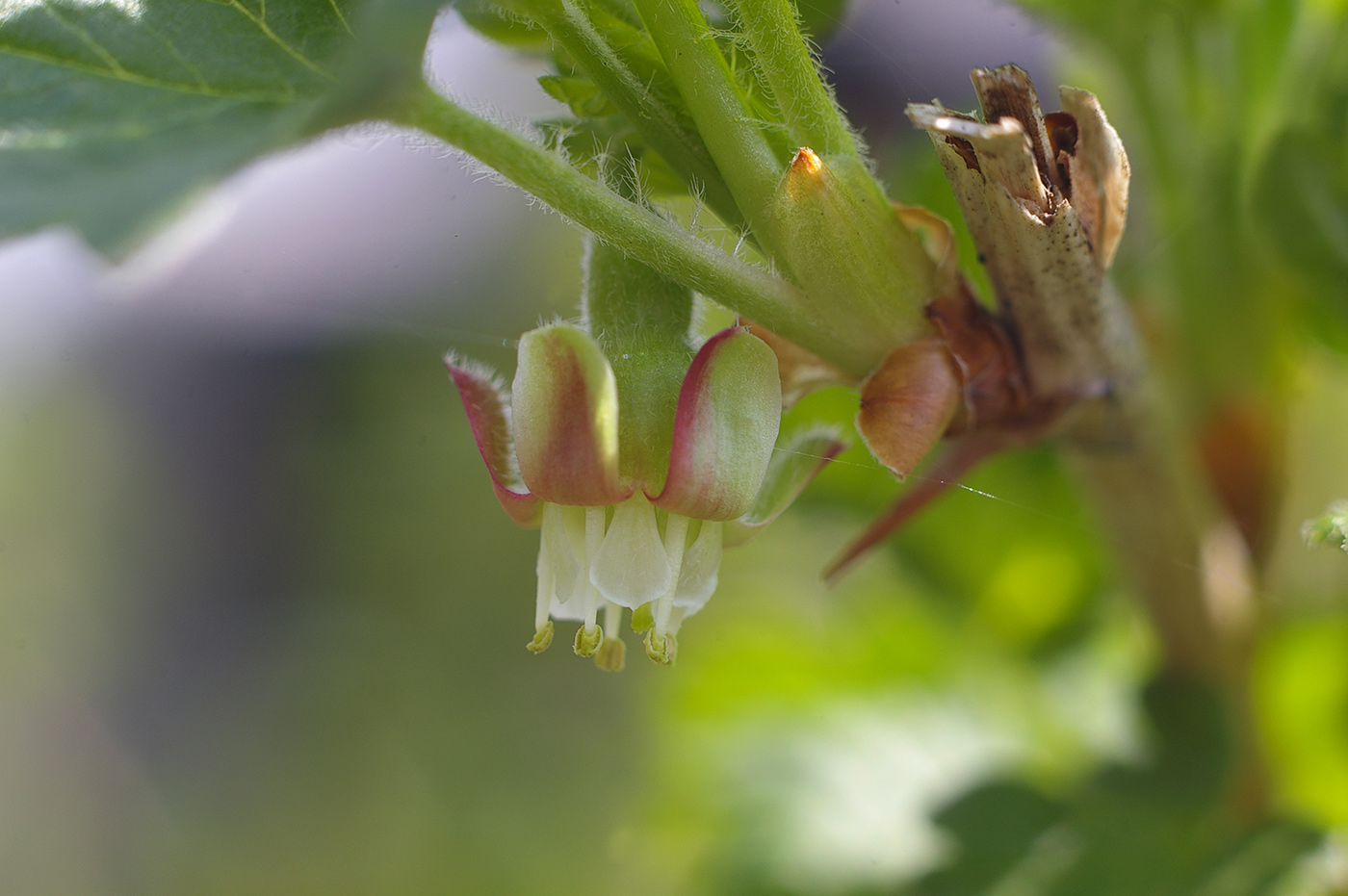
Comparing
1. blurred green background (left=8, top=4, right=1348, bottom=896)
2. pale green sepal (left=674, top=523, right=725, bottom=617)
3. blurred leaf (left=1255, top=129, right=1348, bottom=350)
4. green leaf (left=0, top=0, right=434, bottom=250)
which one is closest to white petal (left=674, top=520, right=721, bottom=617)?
pale green sepal (left=674, top=523, right=725, bottom=617)

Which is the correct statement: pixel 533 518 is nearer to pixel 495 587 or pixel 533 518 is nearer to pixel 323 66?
pixel 323 66

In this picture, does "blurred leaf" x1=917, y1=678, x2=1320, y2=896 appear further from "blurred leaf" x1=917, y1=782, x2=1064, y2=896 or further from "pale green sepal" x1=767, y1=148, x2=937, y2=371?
"pale green sepal" x1=767, y1=148, x2=937, y2=371

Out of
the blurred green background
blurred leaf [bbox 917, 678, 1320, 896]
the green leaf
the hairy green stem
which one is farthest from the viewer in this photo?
the blurred green background

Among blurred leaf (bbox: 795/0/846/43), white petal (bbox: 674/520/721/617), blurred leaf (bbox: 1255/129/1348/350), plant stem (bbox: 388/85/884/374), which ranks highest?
blurred leaf (bbox: 795/0/846/43)

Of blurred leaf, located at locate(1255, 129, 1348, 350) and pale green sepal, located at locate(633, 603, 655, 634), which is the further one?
blurred leaf, located at locate(1255, 129, 1348, 350)

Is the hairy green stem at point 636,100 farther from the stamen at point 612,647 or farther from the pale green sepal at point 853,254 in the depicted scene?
the stamen at point 612,647

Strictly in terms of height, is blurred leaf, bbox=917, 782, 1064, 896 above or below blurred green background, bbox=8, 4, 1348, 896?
below

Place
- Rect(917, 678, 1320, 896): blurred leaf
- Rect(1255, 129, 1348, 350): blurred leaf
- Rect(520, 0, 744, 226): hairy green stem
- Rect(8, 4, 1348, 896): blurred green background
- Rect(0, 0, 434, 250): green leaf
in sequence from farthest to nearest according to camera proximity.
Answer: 1. Rect(8, 4, 1348, 896): blurred green background
2. Rect(917, 678, 1320, 896): blurred leaf
3. Rect(1255, 129, 1348, 350): blurred leaf
4. Rect(520, 0, 744, 226): hairy green stem
5. Rect(0, 0, 434, 250): green leaf
